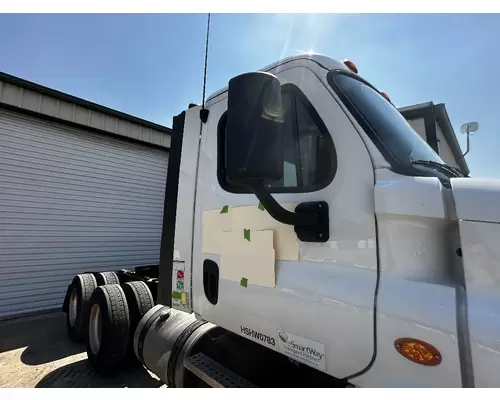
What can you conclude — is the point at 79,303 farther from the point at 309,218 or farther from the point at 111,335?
the point at 309,218

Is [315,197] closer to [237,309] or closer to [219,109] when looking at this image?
[237,309]

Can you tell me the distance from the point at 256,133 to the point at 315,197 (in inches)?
18.4

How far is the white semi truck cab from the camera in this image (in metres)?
1.11

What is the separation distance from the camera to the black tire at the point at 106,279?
4.93 meters

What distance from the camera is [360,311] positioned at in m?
1.28

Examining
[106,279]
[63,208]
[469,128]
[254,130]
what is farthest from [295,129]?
[63,208]

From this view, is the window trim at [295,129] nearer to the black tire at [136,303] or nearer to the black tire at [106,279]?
the black tire at [136,303]

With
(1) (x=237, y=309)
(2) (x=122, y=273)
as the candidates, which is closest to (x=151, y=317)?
(1) (x=237, y=309)

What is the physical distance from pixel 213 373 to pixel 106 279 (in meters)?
3.74

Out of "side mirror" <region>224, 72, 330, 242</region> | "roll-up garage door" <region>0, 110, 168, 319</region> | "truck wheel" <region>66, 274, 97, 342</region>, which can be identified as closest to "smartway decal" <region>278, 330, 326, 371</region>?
"side mirror" <region>224, 72, 330, 242</region>

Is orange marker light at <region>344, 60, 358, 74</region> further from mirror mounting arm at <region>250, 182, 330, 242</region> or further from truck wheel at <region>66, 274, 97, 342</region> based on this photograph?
truck wheel at <region>66, 274, 97, 342</region>

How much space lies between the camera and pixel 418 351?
3.69 ft

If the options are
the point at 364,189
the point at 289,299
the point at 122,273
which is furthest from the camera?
the point at 122,273

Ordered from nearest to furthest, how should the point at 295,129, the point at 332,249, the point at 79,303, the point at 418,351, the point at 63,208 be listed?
the point at 418,351 < the point at 332,249 < the point at 295,129 < the point at 79,303 < the point at 63,208
